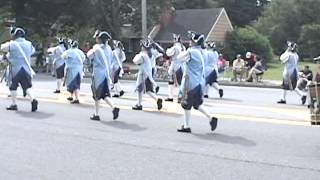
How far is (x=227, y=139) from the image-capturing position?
435 inches

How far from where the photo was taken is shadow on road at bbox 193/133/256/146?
10.7 m

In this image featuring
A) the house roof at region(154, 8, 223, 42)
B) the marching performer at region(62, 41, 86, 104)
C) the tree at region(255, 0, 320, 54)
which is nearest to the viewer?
the marching performer at region(62, 41, 86, 104)

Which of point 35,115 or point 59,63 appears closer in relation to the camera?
point 35,115

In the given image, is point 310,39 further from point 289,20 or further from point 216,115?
point 216,115

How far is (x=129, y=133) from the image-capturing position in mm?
11562

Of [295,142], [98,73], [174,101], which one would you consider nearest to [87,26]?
[174,101]

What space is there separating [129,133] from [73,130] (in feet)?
3.54

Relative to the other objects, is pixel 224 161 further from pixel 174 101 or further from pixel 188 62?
→ pixel 174 101

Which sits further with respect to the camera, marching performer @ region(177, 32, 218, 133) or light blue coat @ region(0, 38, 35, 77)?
light blue coat @ region(0, 38, 35, 77)

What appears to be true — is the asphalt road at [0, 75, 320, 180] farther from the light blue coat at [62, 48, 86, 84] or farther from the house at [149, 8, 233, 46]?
the house at [149, 8, 233, 46]

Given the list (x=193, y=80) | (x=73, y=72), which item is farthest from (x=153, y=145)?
(x=73, y=72)

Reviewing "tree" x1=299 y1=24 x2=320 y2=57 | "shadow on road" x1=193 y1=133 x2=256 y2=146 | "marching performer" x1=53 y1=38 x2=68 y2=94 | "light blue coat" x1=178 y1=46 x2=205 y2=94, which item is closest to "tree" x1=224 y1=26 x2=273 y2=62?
"tree" x1=299 y1=24 x2=320 y2=57

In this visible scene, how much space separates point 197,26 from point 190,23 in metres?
1.03

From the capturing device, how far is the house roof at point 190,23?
197ft
